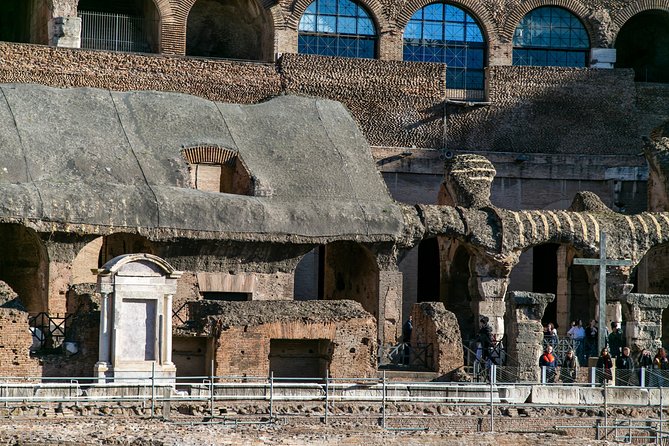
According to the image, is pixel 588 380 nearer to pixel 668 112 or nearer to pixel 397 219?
pixel 397 219

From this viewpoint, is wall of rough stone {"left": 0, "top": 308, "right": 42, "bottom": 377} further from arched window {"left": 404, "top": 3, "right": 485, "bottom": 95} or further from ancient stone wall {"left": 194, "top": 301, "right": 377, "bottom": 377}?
arched window {"left": 404, "top": 3, "right": 485, "bottom": 95}

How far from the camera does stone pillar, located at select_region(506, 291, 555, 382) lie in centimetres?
3234

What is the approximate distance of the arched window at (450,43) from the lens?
46062mm

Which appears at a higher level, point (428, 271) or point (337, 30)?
point (337, 30)

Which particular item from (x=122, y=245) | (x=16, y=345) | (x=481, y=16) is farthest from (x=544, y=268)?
(x=16, y=345)

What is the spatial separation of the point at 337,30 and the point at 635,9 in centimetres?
885

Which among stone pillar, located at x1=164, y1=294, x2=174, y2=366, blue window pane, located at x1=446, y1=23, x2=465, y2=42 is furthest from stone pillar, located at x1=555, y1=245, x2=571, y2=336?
stone pillar, located at x1=164, y1=294, x2=174, y2=366

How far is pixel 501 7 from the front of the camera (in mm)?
46812

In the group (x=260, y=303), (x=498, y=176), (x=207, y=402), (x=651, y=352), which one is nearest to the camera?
(x=207, y=402)

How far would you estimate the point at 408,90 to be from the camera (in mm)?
44062

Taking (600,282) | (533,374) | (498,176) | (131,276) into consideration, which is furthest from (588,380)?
(498,176)

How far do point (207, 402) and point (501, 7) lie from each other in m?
22.1

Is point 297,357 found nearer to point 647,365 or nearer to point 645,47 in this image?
point 647,365

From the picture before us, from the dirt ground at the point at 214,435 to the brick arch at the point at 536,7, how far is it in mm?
20709
